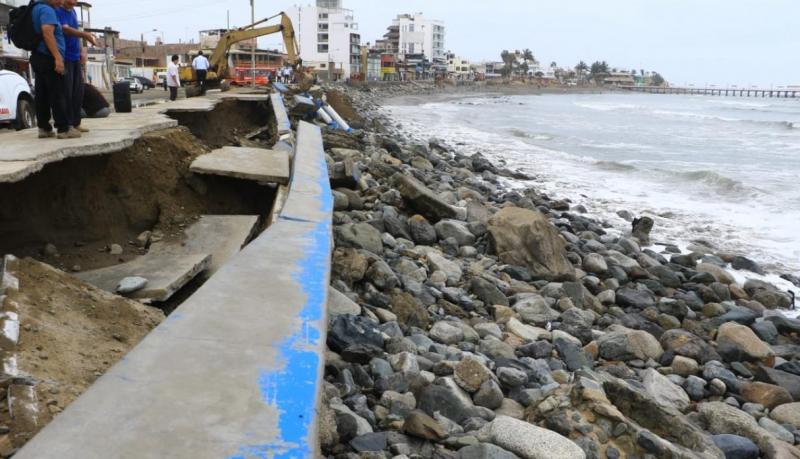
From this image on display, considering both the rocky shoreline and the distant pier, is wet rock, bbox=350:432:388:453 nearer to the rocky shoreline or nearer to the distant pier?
the rocky shoreline

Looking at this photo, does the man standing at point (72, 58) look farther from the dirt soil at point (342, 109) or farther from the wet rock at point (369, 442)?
the dirt soil at point (342, 109)

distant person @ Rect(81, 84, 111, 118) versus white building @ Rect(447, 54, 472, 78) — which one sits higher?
white building @ Rect(447, 54, 472, 78)

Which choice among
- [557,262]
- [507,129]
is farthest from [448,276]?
[507,129]

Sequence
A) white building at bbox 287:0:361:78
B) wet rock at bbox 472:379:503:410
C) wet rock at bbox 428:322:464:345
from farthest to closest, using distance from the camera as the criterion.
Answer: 1. white building at bbox 287:0:361:78
2. wet rock at bbox 428:322:464:345
3. wet rock at bbox 472:379:503:410

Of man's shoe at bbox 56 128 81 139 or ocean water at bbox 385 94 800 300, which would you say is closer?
man's shoe at bbox 56 128 81 139

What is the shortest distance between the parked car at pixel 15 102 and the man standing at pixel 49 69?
471 cm

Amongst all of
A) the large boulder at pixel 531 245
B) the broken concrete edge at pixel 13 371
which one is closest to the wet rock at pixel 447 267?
the large boulder at pixel 531 245

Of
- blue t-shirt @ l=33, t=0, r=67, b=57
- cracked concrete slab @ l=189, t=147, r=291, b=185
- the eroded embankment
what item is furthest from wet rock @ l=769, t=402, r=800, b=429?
blue t-shirt @ l=33, t=0, r=67, b=57

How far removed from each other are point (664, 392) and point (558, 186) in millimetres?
10377

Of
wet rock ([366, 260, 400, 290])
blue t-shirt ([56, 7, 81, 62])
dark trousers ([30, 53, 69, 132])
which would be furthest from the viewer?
blue t-shirt ([56, 7, 81, 62])

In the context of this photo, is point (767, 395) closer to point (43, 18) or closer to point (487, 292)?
point (487, 292)

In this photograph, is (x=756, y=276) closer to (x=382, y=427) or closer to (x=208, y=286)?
(x=382, y=427)

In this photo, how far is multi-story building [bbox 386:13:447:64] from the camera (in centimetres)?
13250

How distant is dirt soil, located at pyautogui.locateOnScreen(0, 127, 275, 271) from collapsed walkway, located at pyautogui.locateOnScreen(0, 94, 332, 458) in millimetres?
2051
